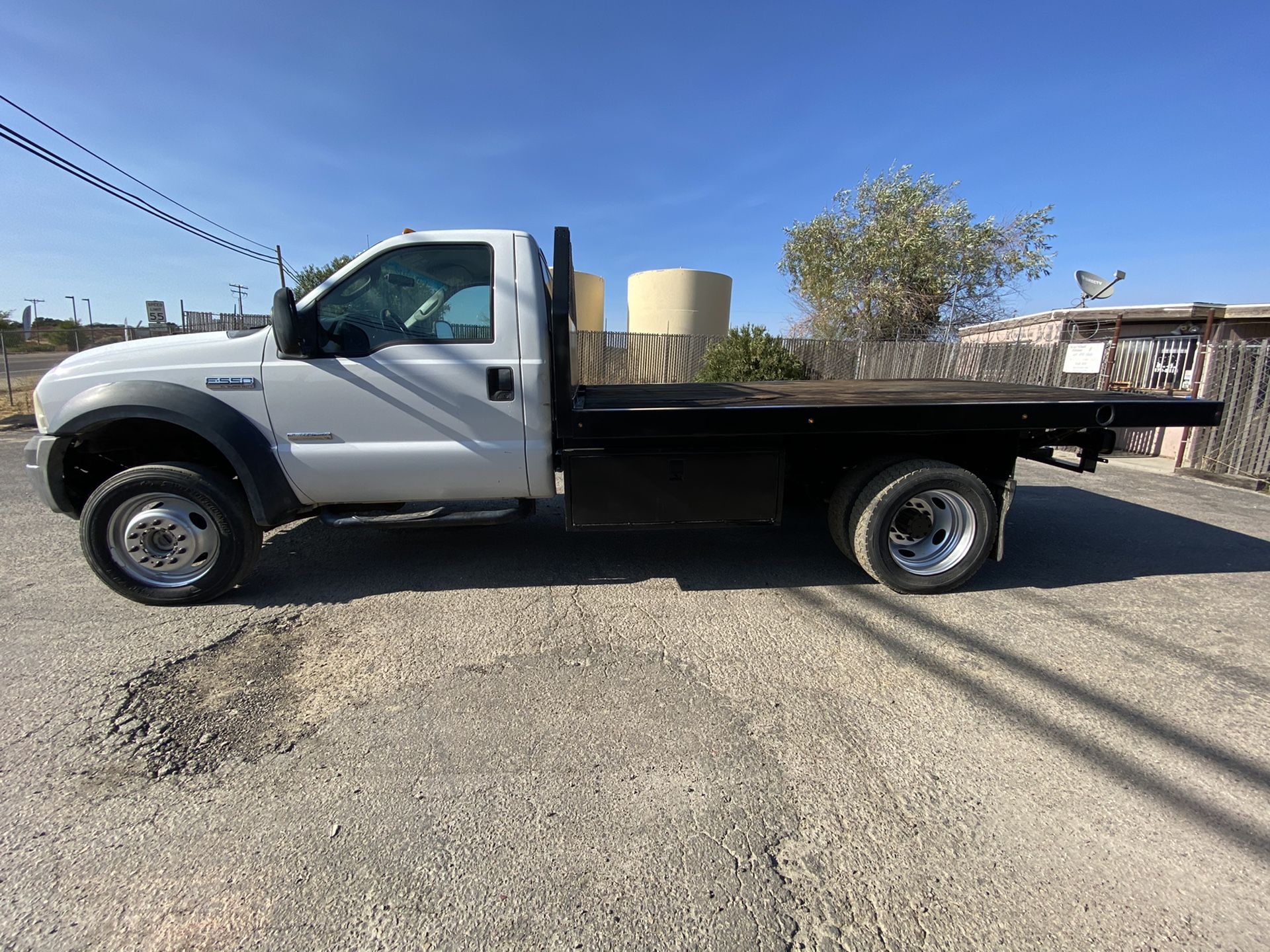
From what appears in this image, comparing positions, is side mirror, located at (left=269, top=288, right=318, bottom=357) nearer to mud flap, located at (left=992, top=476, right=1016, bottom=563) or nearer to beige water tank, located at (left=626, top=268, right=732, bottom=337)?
mud flap, located at (left=992, top=476, right=1016, bottom=563)

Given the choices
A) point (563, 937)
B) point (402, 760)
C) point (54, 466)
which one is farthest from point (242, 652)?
point (563, 937)

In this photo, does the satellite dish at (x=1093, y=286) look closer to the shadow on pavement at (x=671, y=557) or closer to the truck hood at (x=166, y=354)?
the shadow on pavement at (x=671, y=557)

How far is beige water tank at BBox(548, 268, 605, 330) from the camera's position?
31.2 meters

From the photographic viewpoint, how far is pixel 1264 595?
13.1 feet

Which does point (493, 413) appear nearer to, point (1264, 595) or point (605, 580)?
point (605, 580)

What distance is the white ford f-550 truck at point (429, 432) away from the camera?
3.47 metres

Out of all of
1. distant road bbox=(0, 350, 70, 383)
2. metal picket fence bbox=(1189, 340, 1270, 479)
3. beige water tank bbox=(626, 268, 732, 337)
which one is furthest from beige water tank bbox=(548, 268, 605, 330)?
metal picket fence bbox=(1189, 340, 1270, 479)

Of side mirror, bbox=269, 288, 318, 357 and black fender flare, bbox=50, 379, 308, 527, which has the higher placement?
side mirror, bbox=269, 288, 318, 357

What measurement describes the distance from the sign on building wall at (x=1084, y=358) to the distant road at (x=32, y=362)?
98.4ft

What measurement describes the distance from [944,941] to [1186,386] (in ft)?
40.8

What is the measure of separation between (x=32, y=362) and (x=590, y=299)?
30.7 m

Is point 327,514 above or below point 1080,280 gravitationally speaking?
below

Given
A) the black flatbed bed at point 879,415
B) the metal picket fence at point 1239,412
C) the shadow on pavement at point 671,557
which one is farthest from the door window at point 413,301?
the metal picket fence at point 1239,412

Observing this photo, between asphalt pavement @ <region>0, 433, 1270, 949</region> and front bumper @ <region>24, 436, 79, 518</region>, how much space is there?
669 millimetres
